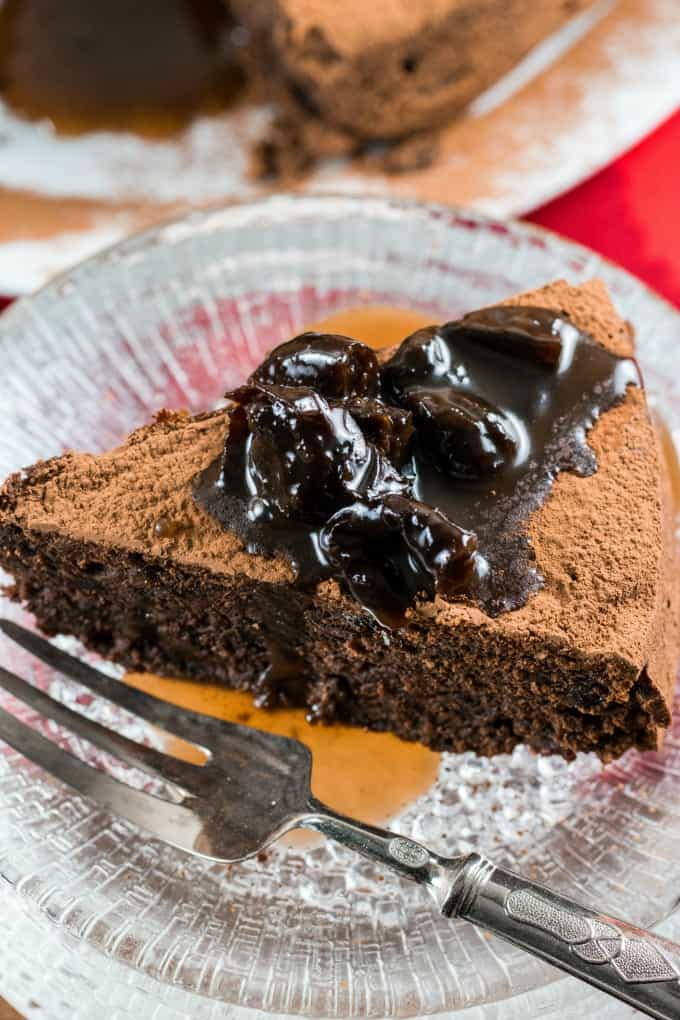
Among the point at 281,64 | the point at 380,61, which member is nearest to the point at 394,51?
the point at 380,61

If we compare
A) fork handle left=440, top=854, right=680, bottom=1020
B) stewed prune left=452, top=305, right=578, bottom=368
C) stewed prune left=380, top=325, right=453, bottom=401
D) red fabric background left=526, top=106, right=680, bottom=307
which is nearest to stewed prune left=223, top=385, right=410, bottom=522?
stewed prune left=380, top=325, right=453, bottom=401

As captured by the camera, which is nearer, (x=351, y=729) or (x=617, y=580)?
(x=617, y=580)

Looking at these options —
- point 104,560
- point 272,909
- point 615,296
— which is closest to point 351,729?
point 272,909

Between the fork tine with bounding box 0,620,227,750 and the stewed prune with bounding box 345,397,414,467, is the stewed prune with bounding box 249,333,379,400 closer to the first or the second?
the stewed prune with bounding box 345,397,414,467

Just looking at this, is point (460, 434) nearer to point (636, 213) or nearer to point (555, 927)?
point (555, 927)

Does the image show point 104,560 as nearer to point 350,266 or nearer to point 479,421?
point 479,421

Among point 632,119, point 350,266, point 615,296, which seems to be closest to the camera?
point 615,296
